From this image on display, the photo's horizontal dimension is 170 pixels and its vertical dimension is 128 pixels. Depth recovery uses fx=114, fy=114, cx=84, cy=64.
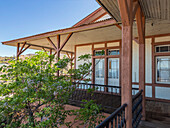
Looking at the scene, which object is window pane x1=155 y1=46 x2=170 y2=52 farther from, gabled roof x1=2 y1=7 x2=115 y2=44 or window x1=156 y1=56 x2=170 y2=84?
gabled roof x1=2 y1=7 x2=115 y2=44

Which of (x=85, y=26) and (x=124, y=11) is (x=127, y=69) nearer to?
(x=124, y=11)

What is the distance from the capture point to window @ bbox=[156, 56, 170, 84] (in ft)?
15.9

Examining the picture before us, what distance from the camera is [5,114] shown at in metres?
2.08

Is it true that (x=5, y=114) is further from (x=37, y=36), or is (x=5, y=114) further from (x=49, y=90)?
(x=37, y=36)

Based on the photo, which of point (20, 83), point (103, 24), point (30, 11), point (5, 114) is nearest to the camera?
point (5, 114)

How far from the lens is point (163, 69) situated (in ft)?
16.2

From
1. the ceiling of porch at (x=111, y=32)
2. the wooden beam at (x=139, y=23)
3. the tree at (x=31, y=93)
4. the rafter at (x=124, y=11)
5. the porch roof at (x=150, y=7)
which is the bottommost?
the tree at (x=31, y=93)

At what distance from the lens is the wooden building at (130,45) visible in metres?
1.84

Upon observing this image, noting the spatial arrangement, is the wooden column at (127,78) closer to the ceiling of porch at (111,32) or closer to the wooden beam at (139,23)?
the wooden beam at (139,23)

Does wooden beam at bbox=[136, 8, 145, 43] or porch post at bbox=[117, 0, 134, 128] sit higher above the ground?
wooden beam at bbox=[136, 8, 145, 43]

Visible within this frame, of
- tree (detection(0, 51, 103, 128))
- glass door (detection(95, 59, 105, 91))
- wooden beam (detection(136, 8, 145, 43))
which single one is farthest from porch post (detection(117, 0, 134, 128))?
glass door (detection(95, 59, 105, 91))

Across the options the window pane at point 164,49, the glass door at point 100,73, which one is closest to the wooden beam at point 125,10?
the window pane at point 164,49

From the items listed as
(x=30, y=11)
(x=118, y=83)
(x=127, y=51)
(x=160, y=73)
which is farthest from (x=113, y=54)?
(x=30, y=11)

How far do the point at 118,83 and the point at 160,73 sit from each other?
1.93 metres
